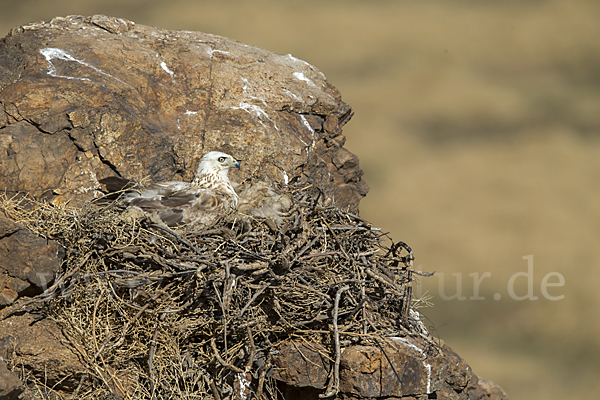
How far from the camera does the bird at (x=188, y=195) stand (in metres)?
4.22

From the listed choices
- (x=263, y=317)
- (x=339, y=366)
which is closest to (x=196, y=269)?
(x=263, y=317)

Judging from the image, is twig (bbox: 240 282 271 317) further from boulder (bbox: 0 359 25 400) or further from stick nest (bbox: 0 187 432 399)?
boulder (bbox: 0 359 25 400)

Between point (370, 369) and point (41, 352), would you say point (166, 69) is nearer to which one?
point (41, 352)

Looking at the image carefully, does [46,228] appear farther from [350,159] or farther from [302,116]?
[350,159]

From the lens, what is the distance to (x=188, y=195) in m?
4.43

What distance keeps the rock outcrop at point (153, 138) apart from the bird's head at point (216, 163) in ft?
1.10

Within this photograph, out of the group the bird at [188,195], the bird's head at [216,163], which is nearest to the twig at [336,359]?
the bird at [188,195]

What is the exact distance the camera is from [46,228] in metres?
3.93

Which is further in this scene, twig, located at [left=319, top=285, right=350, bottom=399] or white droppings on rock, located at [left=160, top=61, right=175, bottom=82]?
white droppings on rock, located at [left=160, top=61, right=175, bottom=82]

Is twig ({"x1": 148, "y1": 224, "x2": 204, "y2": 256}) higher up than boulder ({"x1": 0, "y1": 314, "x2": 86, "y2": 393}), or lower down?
higher up

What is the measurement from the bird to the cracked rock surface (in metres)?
0.32

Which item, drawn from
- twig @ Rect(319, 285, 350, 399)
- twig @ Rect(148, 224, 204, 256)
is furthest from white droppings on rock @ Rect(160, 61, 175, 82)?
twig @ Rect(319, 285, 350, 399)

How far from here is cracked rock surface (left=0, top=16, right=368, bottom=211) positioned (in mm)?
4535

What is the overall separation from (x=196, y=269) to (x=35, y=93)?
214 centimetres
